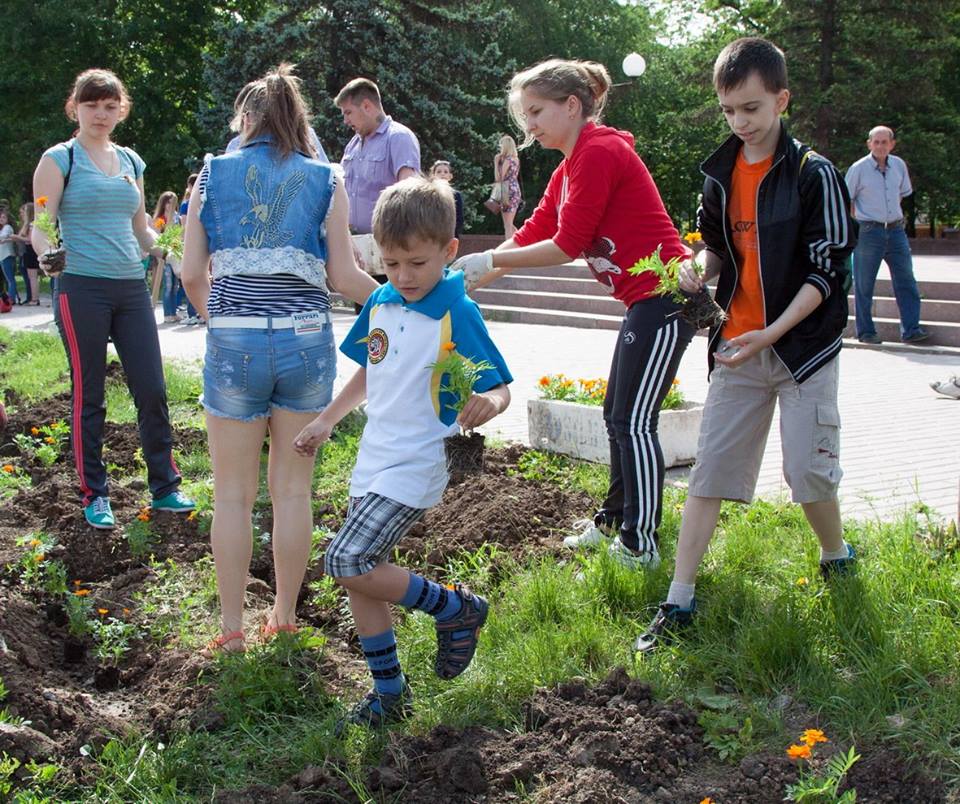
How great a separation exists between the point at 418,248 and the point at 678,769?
1.67m

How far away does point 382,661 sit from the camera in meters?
3.39

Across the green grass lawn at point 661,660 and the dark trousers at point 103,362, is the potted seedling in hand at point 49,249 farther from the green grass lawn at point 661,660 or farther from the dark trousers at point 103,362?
the green grass lawn at point 661,660

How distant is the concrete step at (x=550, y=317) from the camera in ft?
51.8

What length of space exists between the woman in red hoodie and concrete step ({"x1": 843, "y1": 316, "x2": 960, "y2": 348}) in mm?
7757

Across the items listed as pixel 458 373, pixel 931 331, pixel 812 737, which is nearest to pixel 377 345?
pixel 458 373

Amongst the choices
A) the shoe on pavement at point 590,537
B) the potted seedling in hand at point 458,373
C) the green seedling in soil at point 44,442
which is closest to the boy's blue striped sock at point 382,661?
→ the potted seedling in hand at point 458,373

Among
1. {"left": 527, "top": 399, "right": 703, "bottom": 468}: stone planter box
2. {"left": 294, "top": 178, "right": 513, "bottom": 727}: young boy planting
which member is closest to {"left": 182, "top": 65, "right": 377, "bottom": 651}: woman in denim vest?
{"left": 294, "top": 178, "right": 513, "bottom": 727}: young boy planting

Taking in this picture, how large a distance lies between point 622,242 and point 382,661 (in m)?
2.06

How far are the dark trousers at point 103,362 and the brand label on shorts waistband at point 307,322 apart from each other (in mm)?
2182

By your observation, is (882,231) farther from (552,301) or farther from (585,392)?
Result: (552,301)

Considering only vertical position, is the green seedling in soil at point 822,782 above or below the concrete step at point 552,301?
above

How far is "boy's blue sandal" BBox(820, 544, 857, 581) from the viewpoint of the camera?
3887mm

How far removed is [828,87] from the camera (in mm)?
27109

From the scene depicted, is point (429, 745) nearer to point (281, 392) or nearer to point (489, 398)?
point (489, 398)
